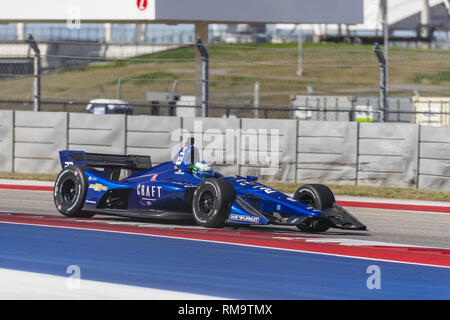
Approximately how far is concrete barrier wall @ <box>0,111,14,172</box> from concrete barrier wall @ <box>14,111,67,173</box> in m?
0.09

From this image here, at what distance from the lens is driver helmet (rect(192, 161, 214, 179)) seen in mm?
10305

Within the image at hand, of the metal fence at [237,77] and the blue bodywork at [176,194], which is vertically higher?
the metal fence at [237,77]

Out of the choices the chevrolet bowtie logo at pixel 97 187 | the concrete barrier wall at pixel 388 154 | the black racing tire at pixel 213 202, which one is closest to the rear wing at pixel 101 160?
the chevrolet bowtie logo at pixel 97 187

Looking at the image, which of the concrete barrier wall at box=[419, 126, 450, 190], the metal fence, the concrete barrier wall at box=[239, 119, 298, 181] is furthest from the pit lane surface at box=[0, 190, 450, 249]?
the metal fence

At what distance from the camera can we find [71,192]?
11156 mm

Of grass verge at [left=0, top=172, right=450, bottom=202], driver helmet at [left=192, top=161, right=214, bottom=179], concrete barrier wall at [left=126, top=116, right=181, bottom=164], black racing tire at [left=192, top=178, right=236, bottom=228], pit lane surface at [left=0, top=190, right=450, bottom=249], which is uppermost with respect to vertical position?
concrete barrier wall at [left=126, top=116, right=181, bottom=164]

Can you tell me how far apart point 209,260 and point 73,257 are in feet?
4.22

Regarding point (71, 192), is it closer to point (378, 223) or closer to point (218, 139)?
point (378, 223)

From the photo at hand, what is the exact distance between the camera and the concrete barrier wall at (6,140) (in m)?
17.0

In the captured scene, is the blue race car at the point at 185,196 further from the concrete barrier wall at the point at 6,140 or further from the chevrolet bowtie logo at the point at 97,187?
the concrete barrier wall at the point at 6,140

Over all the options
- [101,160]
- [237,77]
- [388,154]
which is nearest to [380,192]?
[388,154]

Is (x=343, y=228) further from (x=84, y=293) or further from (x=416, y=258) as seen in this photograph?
(x=84, y=293)

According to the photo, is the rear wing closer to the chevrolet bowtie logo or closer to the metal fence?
the chevrolet bowtie logo

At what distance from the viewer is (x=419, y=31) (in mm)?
62156
